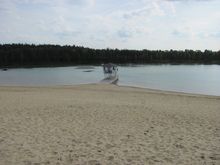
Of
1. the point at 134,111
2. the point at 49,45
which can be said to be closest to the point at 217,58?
the point at 49,45

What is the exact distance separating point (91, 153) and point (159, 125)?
177 inches

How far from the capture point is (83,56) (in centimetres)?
14925

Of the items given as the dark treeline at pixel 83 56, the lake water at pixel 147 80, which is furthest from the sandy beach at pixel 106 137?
the dark treeline at pixel 83 56

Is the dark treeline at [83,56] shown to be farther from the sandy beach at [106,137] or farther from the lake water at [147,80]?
the sandy beach at [106,137]

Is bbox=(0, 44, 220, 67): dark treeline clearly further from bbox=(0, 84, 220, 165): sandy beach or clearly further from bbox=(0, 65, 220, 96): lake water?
bbox=(0, 84, 220, 165): sandy beach

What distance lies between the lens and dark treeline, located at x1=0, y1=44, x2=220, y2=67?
138000 millimetres

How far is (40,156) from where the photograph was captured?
7957mm

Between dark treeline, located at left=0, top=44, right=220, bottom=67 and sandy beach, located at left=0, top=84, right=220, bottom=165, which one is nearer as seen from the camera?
sandy beach, located at left=0, top=84, right=220, bottom=165

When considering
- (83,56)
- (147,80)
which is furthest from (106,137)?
(83,56)

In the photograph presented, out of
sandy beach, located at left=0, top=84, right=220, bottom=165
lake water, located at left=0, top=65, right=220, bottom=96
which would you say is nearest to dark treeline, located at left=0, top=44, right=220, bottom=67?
lake water, located at left=0, top=65, right=220, bottom=96

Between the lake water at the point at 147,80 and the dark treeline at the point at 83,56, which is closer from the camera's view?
the lake water at the point at 147,80

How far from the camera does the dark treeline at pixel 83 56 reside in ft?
453

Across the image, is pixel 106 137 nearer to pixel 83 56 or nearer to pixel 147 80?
pixel 147 80

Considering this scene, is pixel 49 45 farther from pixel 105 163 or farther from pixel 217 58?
pixel 105 163
